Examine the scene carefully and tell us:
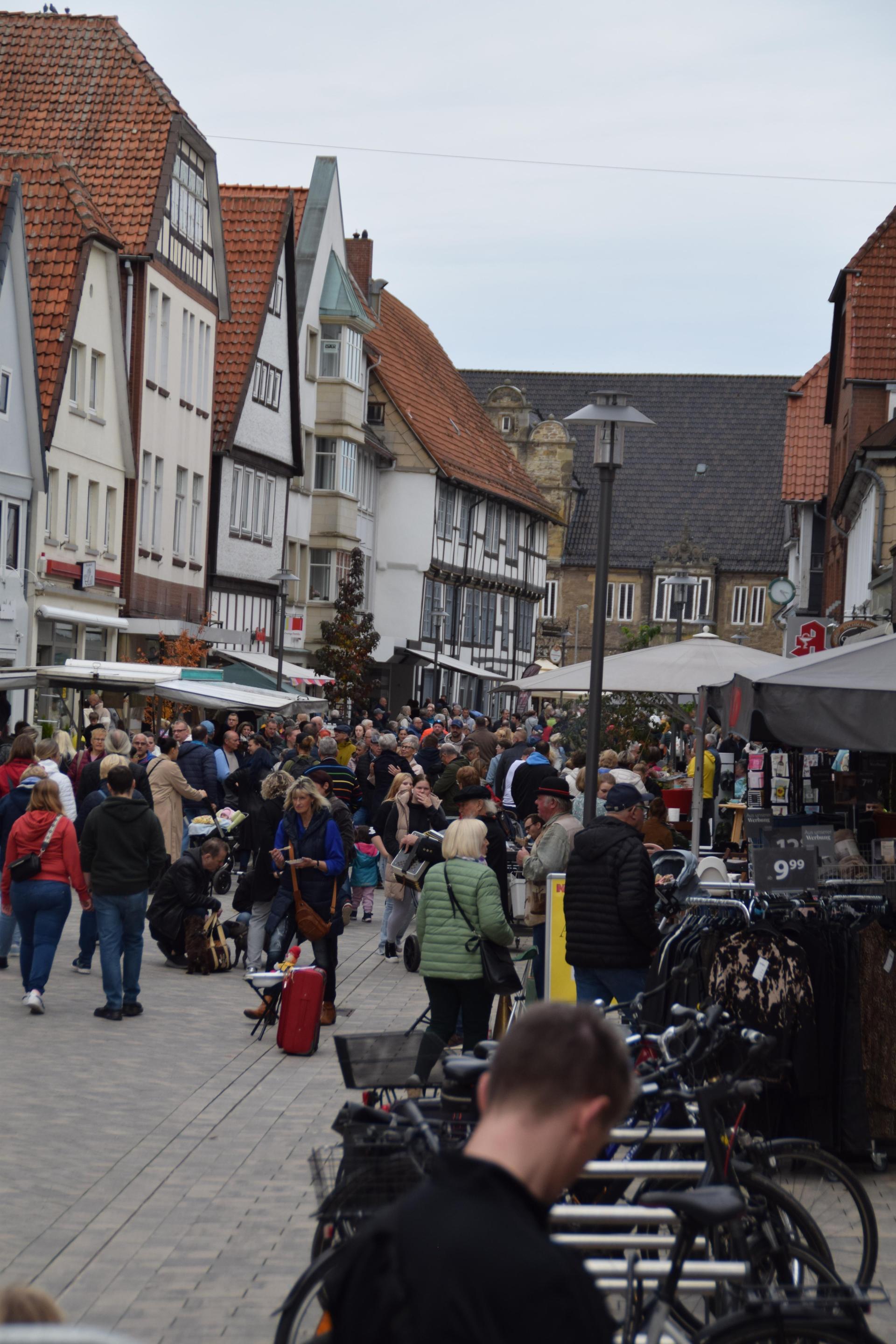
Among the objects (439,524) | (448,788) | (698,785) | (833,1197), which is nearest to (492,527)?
(439,524)

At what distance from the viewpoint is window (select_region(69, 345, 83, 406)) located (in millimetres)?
33562

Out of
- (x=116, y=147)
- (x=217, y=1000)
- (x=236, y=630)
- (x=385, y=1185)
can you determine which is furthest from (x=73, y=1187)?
(x=236, y=630)

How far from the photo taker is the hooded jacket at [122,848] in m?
12.8

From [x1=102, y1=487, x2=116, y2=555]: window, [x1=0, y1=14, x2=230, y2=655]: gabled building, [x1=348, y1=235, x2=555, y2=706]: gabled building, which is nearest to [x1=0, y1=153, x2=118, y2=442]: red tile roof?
[x1=0, y1=14, x2=230, y2=655]: gabled building

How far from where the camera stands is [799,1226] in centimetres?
566

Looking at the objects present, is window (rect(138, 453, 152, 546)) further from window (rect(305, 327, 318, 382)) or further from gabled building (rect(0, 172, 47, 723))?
window (rect(305, 327, 318, 382))

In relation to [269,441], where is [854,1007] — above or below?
below

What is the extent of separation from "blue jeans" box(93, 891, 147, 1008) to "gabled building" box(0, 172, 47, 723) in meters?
17.6

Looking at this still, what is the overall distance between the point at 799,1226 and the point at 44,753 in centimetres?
1086

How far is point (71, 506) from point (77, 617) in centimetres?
272

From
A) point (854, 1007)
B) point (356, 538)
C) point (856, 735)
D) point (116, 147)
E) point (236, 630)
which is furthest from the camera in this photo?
point (356, 538)

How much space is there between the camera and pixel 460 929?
10.0m

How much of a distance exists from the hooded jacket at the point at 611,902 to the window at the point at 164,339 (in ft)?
98.6

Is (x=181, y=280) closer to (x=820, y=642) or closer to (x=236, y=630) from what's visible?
(x=236, y=630)
